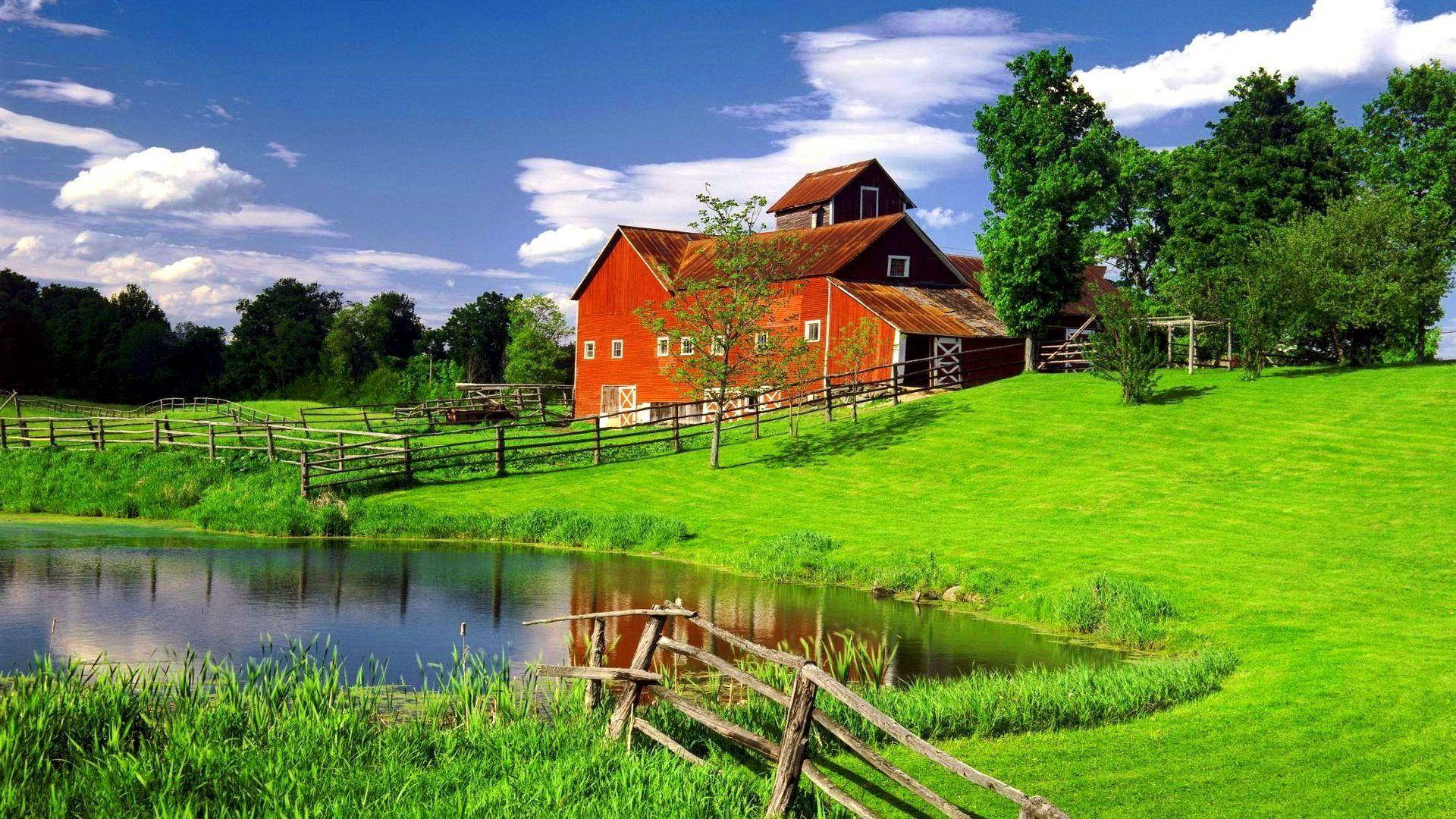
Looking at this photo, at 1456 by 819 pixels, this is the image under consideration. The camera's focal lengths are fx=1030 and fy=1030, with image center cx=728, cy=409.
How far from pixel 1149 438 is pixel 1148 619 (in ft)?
55.0

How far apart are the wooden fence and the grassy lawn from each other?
1.95 meters

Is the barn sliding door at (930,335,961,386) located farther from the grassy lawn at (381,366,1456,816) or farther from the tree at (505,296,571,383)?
the tree at (505,296,571,383)

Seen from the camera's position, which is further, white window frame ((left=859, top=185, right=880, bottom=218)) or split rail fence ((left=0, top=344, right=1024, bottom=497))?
white window frame ((left=859, top=185, right=880, bottom=218))

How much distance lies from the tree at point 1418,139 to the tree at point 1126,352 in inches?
773

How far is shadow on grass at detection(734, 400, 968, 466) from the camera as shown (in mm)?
35125

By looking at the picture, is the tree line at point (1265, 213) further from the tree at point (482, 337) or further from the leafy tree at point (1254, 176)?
the tree at point (482, 337)

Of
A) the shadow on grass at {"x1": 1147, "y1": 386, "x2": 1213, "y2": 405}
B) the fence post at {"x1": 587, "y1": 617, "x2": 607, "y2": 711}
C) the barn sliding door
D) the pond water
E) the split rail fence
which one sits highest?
the barn sliding door

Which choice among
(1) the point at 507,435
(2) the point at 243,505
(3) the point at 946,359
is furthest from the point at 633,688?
(3) the point at 946,359

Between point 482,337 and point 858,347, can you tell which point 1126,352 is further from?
point 482,337

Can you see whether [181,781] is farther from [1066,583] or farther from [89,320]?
[89,320]

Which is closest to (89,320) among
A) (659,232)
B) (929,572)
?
(659,232)

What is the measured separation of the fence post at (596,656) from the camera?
10141 millimetres

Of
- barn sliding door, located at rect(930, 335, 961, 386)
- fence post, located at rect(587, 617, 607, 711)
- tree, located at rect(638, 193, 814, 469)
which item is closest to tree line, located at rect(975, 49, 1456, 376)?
barn sliding door, located at rect(930, 335, 961, 386)

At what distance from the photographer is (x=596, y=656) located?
10.8m
